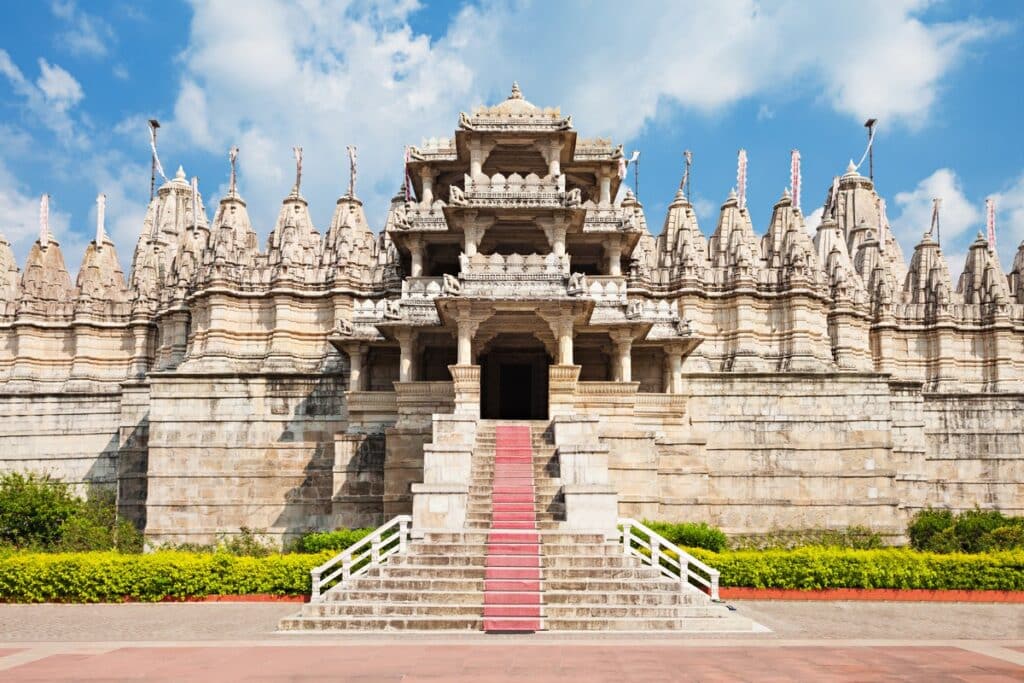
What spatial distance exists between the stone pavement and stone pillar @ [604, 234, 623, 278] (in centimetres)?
1426

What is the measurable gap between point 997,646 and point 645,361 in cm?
1724

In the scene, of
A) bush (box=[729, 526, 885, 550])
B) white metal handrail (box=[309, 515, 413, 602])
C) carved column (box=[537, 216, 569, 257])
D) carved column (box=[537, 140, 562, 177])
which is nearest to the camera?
white metal handrail (box=[309, 515, 413, 602])

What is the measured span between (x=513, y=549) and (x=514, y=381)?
13.0 metres

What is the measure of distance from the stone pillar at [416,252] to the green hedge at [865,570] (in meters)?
13.7

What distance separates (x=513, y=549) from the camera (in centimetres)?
1858

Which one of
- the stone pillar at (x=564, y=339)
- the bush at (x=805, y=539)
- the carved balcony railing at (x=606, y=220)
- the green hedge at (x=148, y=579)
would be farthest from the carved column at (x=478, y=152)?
the bush at (x=805, y=539)

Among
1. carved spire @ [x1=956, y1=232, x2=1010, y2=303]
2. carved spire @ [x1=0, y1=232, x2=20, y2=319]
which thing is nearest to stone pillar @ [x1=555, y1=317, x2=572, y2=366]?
carved spire @ [x1=956, y1=232, x2=1010, y2=303]

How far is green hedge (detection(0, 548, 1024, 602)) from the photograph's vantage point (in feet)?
67.2

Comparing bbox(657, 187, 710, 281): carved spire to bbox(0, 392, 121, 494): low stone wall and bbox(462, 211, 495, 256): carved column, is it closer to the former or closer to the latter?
bbox(462, 211, 495, 256): carved column

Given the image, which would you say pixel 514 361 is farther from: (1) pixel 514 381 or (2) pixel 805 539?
(2) pixel 805 539

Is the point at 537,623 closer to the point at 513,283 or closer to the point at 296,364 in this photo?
the point at 513,283

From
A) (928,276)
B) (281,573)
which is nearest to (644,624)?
(281,573)

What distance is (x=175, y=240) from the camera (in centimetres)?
5125

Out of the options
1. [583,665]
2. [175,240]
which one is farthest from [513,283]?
[175,240]
